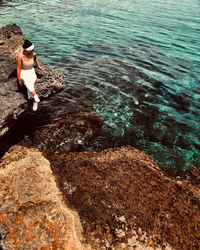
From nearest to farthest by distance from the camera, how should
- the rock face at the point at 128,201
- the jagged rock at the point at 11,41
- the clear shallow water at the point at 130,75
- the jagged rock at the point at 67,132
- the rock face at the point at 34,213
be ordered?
the rock face at the point at 34,213, the rock face at the point at 128,201, the jagged rock at the point at 67,132, the clear shallow water at the point at 130,75, the jagged rock at the point at 11,41

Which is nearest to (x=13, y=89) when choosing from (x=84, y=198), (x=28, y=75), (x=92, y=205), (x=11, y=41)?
(x=28, y=75)

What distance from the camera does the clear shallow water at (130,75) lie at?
7.08 metres

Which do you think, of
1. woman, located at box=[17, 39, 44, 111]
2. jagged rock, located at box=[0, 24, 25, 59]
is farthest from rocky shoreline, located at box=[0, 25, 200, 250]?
jagged rock, located at box=[0, 24, 25, 59]

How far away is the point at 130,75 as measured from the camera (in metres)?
11.6

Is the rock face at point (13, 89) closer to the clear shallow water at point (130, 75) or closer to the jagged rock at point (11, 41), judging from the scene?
the jagged rock at point (11, 41)

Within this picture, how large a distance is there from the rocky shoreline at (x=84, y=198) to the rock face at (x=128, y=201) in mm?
16

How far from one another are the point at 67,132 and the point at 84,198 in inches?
116

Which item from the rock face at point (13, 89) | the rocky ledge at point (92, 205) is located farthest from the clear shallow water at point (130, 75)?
the rocky ledge at point (92, 205)

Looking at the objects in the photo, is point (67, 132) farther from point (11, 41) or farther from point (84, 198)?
point (11, 41)

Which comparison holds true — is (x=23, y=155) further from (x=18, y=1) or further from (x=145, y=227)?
(x=18, y=1)

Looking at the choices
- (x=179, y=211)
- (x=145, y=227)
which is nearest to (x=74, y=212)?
(x=145, y=227)

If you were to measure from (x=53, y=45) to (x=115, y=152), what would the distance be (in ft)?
41.7

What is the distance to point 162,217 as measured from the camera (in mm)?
3760

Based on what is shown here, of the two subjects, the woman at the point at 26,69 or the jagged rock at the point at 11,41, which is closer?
the woman at the point at 26,69
